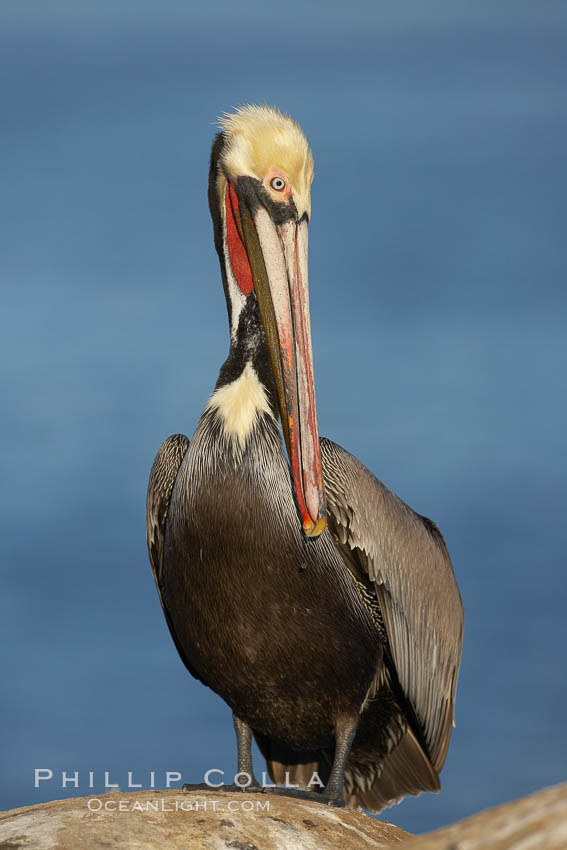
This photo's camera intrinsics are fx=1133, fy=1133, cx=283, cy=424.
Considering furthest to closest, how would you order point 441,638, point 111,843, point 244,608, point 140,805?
point 441,638
point 244,608
point 140,805
point 111,843

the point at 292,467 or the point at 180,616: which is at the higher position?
the point at 292,467

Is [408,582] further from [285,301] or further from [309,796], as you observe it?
[285,301]

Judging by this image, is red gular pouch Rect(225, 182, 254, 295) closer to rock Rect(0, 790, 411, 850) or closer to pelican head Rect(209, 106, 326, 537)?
pelican head Rect(209, 106, 326, 537)

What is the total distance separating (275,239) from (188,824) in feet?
10.8

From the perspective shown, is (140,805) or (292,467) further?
(292,467)

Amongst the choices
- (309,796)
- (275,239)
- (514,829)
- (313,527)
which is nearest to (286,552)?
(313,527)

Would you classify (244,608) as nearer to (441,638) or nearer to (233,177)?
(441,638)

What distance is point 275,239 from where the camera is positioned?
265 inches

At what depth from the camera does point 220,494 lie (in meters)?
6.28

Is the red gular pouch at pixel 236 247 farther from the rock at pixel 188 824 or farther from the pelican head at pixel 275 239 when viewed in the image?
the rock at pixel 188 824

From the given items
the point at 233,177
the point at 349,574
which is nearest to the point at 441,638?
the point at 349,574

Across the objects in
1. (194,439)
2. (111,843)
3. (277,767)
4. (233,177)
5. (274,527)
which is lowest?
(111,843)

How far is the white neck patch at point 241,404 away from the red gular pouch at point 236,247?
1.78 ft

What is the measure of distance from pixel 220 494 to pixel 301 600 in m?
0.73
